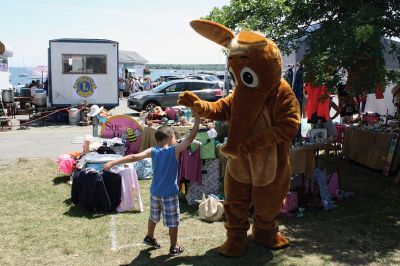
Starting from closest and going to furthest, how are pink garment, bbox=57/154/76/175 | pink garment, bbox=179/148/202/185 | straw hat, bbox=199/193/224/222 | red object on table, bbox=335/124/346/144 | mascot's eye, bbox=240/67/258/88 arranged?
1. mascot's eye, bbox=240/67/258/88
2. straw hat, bbox=199/193/224/222
3. pink garment, bbox=179/148/202/185
4. pink garment, bbox=57/154/76/175
5. red object on table, bbox=335/124/346/144

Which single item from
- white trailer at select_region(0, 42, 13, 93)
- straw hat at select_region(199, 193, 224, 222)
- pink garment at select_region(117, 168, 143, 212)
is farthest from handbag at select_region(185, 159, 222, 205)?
white trailer at select_region(0, 42, 13, 93)

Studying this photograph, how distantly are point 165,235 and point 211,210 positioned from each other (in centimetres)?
84

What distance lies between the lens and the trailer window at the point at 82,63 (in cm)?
1662

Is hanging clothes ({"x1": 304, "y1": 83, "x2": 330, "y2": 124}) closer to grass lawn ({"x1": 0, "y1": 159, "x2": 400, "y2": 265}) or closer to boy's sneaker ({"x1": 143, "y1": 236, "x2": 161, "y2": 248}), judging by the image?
grass lawn ({"x1": 0, "y1": 159, "x2": 400, "y2": 265})

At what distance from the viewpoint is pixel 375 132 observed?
8891 mm

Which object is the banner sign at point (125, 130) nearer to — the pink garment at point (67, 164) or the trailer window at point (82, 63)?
the pink garment at point (67, 164)

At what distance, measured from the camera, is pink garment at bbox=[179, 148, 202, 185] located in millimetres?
6602

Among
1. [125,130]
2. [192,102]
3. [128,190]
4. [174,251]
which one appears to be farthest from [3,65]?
[174,251]

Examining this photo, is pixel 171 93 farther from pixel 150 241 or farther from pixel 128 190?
pixel 150 241

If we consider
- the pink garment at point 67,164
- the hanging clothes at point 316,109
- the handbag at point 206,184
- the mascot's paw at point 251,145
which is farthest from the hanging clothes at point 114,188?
the hanging clothes at point 316,109

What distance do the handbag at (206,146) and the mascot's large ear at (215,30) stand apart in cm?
244

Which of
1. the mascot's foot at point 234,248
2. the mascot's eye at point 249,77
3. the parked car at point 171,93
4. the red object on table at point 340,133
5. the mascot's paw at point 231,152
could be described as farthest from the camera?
the parked car at point 171,93

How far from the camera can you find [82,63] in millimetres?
16703

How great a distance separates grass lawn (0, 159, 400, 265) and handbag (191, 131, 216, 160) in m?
0.87
